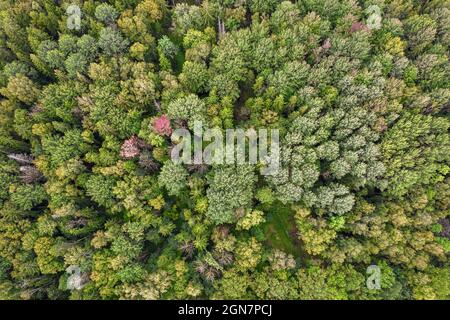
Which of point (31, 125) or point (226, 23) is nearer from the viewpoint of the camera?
point (31, 125)

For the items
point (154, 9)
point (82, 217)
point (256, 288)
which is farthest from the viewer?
point (154, 9)

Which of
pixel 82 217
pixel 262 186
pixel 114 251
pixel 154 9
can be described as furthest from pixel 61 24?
pixel 262 186

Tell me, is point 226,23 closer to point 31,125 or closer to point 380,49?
point 380,49

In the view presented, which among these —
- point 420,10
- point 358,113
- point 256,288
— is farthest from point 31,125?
point 420,10

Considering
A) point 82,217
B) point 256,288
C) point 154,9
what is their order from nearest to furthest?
point 256,288, point 82,217, point 154,9

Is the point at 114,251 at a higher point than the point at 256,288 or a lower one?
higher

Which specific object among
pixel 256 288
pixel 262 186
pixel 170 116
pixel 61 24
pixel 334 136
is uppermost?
pixel 61 24
